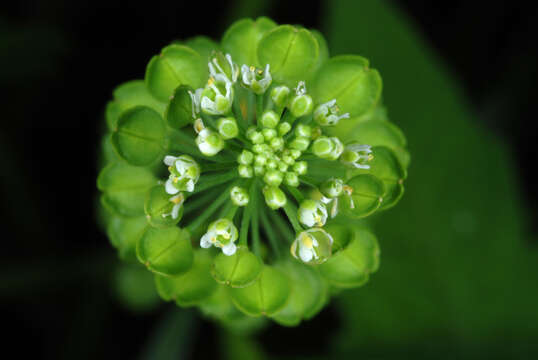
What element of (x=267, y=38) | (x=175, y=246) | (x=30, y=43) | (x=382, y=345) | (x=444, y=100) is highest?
(x=267, y=38)

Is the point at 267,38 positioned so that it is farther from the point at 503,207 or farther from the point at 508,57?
the point at 508,57

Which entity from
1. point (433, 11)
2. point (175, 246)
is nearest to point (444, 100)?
point (433, 11)

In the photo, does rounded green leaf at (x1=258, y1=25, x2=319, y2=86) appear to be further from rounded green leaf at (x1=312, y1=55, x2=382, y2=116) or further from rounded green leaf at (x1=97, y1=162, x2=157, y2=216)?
rounded green leaf at (x1=97, y1=162, x2=157, y2=216)

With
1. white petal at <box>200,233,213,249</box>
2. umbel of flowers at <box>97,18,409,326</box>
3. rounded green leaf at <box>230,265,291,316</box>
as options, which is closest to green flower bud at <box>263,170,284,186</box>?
umbel of flowers at <box>97,18,409,326</box>

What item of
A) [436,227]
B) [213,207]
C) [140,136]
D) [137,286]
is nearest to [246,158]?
[213,207]

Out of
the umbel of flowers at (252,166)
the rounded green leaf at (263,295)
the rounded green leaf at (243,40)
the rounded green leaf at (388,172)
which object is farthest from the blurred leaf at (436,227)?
the rounded green leaf at (263,295)

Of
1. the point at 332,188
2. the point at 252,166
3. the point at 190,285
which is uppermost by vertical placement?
the point at 332,188

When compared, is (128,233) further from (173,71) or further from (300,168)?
(300,168)
